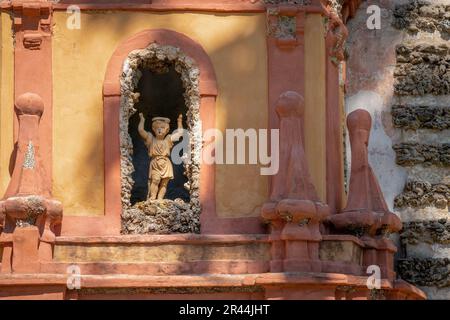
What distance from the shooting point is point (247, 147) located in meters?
17.5

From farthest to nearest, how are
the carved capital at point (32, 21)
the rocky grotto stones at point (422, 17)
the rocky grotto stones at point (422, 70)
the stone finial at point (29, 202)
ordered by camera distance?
the rocky grotto stones at point (422, 17)
the rocky grotto stones at point (422, 70)
the carved capital at point (32, 21)
the stone finial at point (29, 202)

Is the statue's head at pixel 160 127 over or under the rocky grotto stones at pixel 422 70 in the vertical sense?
under

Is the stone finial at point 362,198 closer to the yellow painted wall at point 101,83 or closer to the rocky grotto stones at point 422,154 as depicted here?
the yellow painted wall at point 101,83

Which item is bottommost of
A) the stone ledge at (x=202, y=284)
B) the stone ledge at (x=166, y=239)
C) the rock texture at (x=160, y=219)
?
the stone ledge at (x=202, y=284)

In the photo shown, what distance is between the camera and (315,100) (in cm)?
1777

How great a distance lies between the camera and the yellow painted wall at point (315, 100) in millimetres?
17625

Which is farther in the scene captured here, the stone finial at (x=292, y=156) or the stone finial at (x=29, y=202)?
the stone finial at (x=292, y=156)

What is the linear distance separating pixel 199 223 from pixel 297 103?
59.2 inches

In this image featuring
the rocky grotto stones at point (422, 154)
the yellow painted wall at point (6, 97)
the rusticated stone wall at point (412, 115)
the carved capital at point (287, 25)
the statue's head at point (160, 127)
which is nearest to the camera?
the yellow painted wall at point (6, 97)

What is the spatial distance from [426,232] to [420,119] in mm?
1266

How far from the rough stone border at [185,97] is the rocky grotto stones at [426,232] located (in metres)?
3.03

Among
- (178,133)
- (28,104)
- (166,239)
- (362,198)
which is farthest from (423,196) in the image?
(28,104)

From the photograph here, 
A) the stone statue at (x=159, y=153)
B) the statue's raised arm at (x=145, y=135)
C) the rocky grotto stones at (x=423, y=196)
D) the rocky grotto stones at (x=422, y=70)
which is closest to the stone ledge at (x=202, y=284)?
the stone statue at (x=159, y=153)

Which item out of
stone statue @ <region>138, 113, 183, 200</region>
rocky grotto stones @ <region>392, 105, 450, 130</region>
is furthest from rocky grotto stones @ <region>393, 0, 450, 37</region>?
stone statue @ <region>138, 113, 183, 200</region>
